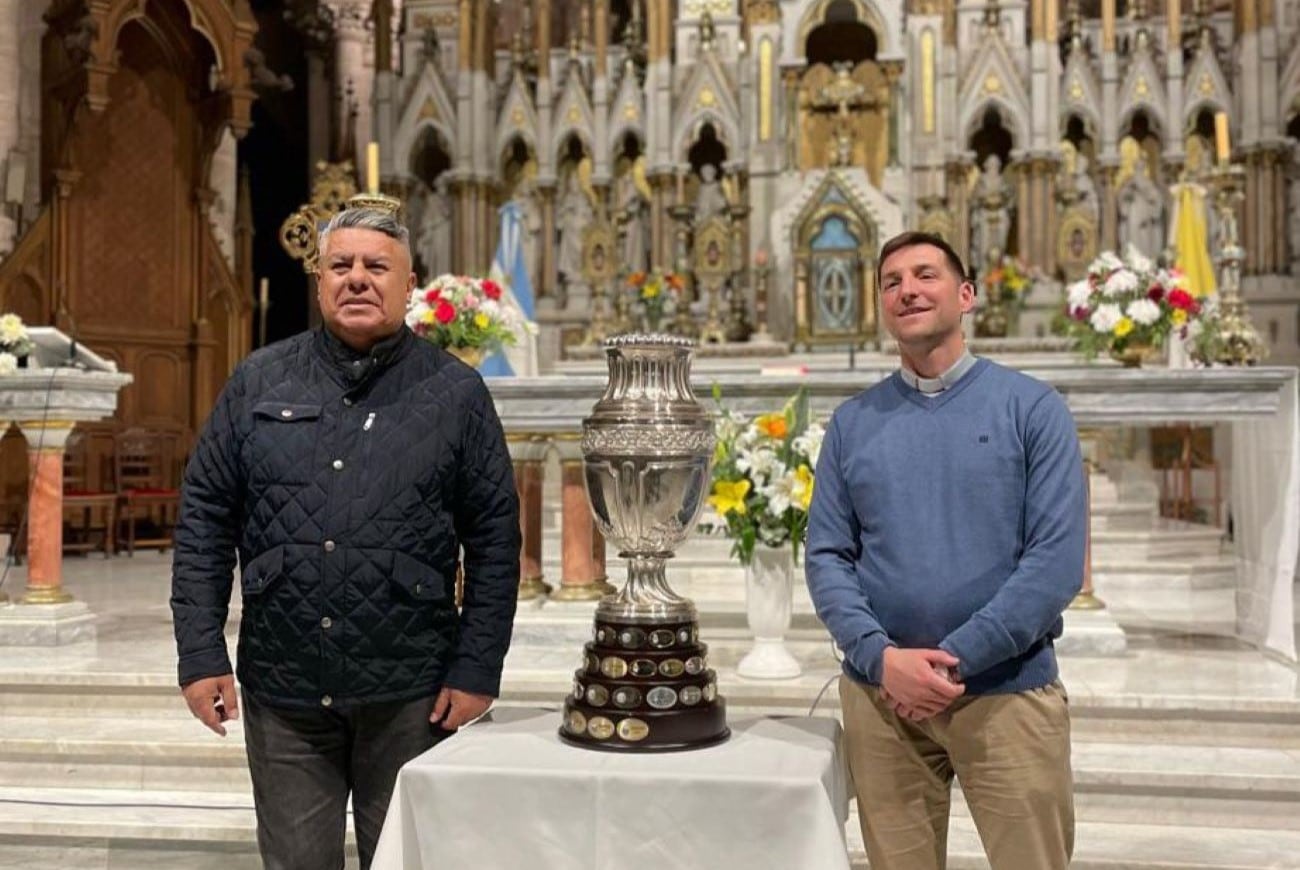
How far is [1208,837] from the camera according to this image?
3.53 m

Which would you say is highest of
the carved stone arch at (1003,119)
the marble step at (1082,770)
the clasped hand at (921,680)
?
the carved stone arch at (1003,119)

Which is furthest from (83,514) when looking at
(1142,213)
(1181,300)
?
(1142,213)

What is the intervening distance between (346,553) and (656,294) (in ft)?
25.8

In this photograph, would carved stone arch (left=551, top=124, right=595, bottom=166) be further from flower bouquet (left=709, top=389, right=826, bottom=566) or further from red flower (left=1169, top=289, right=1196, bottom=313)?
flower bouquet (left=709, top=389, right=826, bottom=566)

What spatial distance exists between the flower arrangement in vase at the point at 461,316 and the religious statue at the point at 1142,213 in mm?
7304

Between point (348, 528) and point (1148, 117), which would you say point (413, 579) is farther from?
point (1148, 117)

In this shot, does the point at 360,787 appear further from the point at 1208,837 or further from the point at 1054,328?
the point at 1054,328

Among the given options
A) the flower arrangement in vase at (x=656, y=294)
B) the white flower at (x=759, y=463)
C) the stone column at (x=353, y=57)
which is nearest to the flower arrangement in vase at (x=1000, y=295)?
the flower arrangement in vase at (x=656, y=294)

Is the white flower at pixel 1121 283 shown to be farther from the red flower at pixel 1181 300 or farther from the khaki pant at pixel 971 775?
the khaki pant at pixel 971 775

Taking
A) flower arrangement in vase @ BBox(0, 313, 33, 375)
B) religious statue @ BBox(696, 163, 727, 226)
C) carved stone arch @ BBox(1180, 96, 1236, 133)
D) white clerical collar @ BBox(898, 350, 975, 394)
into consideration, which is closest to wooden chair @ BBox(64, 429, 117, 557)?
flower arrangement in vase @ BBox(0, 313, 33, 375)

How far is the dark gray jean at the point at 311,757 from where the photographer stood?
2.26 meters

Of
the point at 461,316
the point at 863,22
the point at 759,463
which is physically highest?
the point at 863,22

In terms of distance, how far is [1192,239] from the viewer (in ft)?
30.0

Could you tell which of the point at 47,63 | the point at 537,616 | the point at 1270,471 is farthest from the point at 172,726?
the point at 47,63
